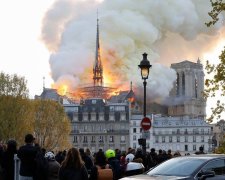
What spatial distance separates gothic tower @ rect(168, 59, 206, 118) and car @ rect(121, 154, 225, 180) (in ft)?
489

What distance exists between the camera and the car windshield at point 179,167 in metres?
14.8

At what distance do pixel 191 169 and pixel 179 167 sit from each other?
389 millimetres

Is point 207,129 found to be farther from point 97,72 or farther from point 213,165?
point 213,165

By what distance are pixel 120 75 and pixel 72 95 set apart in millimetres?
12634

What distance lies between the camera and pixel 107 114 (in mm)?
141375

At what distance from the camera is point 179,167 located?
15062 millimetres

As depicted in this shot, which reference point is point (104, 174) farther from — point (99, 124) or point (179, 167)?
point (99, 124)

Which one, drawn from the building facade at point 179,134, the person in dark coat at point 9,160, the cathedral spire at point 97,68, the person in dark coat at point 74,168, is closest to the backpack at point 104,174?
the person in dark coat at point 74,168

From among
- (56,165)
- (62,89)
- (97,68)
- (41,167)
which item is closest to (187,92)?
(97,68)

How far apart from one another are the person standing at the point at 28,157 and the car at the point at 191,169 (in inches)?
86.3

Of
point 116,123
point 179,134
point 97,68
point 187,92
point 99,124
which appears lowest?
point 179,134

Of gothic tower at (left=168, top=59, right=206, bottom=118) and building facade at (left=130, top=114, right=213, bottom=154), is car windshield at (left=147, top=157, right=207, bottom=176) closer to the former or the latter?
building facade at (left=130, top=114, right=213, bottom=154)

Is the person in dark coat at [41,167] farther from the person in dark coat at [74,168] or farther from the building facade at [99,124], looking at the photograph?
the building facade at [99,124]

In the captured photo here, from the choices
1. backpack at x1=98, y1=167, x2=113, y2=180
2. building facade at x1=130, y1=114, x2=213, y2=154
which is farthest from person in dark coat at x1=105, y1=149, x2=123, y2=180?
building facade at x1=130, y1=114, x2=213, y2=154
